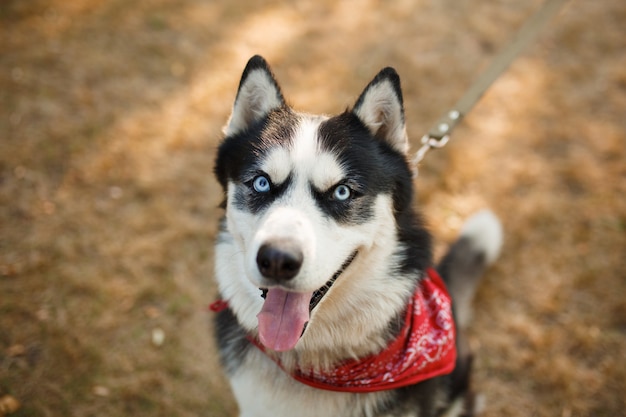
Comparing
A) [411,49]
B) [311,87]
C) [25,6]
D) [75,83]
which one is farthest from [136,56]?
[411,49]

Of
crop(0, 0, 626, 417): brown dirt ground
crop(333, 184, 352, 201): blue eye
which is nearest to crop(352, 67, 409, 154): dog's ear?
crop(333, 184, 352, 201): blue eye

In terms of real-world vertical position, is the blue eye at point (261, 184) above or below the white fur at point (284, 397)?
above

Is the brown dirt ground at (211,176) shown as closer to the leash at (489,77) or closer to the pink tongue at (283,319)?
the leash at (489,77)

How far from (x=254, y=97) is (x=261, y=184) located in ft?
1.80

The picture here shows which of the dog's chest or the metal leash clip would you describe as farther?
the metal leash clip

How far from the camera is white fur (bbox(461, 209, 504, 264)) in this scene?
3.46m

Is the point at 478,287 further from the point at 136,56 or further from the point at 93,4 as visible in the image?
the point at 93,4

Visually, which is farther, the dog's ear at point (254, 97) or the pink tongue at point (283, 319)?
the dog's ear at point (254, 97)

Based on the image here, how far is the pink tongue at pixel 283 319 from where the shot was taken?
6.40 ft

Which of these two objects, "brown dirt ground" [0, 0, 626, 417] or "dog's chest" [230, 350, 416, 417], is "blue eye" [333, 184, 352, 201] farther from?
"brown dirt ground" [0, 0, 626, 417]

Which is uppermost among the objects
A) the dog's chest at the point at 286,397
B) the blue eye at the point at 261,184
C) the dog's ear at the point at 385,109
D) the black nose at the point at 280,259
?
the dog's ear at the point at 385,109

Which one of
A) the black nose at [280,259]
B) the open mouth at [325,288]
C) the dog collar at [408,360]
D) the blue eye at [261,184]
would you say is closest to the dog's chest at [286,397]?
the dog collar at [408,360]

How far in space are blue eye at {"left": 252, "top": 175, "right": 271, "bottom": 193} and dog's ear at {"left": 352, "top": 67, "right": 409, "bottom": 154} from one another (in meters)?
0.62

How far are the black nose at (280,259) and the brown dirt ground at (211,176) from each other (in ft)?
6.32
